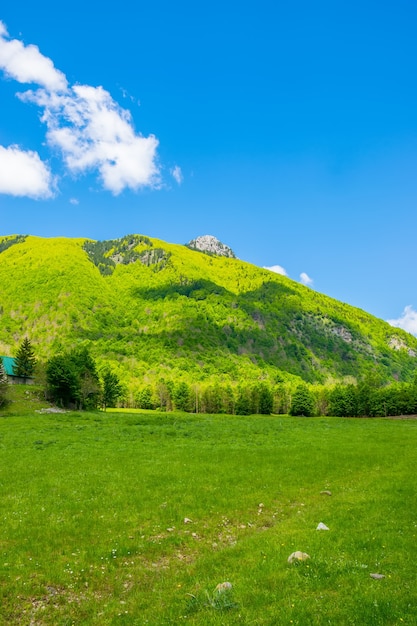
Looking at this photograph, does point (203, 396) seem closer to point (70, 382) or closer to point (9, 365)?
point (70, 382)

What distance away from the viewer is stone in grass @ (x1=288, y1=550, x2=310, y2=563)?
11.9 meters

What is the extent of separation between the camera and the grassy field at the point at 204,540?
381 inches

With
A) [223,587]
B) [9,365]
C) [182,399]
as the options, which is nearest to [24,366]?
[9,365]

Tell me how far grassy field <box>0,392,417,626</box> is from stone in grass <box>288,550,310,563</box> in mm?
200

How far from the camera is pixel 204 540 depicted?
15672mm

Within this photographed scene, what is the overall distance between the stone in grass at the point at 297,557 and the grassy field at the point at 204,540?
0.66ft

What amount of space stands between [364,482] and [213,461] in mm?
12363

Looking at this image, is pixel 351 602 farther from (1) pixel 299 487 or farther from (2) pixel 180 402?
(2) pixel 180 402

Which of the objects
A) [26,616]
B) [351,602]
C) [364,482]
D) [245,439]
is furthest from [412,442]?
[26,616]

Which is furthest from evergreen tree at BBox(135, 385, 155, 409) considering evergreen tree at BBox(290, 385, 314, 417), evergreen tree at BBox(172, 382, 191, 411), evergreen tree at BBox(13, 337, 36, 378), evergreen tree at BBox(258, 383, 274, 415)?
evergreen tree at BBox(290, 385, 314, 417)

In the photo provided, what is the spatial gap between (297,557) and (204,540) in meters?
5.06

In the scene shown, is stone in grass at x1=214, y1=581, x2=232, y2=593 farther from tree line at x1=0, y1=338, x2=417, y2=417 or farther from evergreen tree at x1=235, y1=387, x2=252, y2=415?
evergreen tree at x1=235, y1=387, x2=252, y2=415

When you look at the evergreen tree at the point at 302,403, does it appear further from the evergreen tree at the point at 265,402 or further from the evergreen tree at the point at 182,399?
the evergreen tree at the point at 182,399

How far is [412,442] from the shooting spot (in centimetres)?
4325
